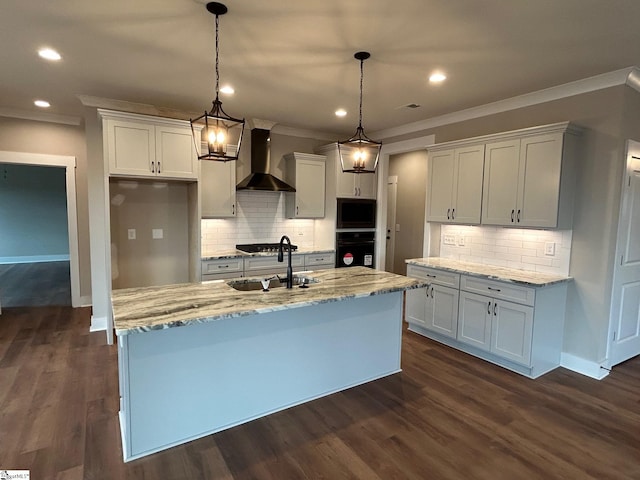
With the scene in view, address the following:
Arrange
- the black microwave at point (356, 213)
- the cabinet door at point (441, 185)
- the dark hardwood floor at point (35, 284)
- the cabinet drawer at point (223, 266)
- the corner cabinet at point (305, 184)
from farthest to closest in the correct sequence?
the dark hardwood floor at point (35, 284), the black microwave at point (356, 213), the corner cabinet at point (305, 184), the cabinet drawer at point (223, 266), the cabinet door at point (441, 185)

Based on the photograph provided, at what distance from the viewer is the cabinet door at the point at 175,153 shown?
3.99 m

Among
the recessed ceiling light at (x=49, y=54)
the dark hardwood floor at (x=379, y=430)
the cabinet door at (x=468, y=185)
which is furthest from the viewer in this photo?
the cabinet door at (x=468, y=185)

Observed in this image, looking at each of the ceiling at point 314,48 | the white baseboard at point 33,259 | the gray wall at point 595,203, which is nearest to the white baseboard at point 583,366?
the gray wall at point 595,203

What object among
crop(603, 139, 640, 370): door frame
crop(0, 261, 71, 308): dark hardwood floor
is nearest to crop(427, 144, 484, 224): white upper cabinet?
crop(603, 139, 640, 370): door frame

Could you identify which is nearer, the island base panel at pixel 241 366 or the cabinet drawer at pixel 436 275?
the island base panel at pixel 241 366

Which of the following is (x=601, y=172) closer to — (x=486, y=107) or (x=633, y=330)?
(x=486, y=107)

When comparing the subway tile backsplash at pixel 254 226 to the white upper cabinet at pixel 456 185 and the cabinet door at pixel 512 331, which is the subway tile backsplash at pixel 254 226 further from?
the cabinet door at pixel 512 331

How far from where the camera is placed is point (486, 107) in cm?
402

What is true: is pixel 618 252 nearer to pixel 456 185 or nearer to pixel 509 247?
pixel 509 247

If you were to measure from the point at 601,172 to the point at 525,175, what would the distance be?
595 mm

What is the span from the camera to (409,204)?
6.84 metres

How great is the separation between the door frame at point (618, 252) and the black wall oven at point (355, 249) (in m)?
3.00

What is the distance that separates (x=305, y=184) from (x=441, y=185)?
187 centimetres

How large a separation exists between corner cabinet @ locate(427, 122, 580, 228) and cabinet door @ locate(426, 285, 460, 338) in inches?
32.1
